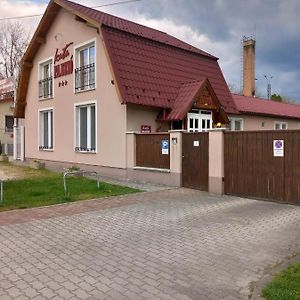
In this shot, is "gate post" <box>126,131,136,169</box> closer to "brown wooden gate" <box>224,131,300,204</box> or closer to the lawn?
the lawn

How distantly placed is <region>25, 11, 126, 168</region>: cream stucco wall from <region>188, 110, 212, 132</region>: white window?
294 centimetres

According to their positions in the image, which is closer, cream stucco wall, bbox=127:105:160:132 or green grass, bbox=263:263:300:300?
green grass, bbox=263:263:300:300

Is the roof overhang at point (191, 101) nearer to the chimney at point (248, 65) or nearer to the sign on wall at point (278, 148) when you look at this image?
the sign on wall at point (278, 148)

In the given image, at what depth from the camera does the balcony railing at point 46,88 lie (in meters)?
19.6

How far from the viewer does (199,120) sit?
15688 millimetres

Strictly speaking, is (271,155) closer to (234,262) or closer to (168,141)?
(168,141)

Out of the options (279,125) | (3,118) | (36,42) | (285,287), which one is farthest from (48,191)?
(3,118)

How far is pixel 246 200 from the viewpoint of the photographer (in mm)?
10203

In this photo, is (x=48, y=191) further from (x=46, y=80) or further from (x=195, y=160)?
(x=46, y=80)

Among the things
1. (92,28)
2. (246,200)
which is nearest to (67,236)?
(246,200)

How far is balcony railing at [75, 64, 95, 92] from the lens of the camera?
53.3 ft

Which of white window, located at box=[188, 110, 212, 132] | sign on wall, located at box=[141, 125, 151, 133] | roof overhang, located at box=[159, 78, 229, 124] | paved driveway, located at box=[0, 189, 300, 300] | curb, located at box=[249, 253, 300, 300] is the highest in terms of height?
roof overhang, located at box=[159, 78, 229, 124]

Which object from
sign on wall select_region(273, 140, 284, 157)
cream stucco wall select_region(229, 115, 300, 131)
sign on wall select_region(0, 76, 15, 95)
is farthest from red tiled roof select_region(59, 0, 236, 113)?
sign on wall select_region(0, 76, 15, 95)

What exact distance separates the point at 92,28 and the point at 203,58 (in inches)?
238
